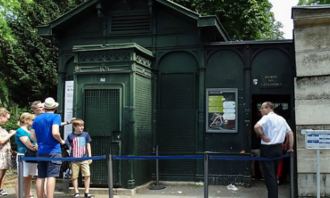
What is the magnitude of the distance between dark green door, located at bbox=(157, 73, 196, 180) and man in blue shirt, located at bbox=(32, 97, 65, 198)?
431cm

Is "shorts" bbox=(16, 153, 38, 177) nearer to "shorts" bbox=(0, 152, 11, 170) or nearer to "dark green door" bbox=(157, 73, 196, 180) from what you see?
"shorts" bbox=(0, 152, 11, 170)

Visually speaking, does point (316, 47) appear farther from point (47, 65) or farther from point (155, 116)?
point (47, 65)

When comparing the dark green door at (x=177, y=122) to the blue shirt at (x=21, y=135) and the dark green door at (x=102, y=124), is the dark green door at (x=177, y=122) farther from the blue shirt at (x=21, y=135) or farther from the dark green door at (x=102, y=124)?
the blue shirt at (x=21, y=135)

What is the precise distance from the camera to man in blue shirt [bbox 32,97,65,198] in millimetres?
7895

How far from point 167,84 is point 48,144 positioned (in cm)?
464

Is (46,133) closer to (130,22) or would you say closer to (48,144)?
(48,144)

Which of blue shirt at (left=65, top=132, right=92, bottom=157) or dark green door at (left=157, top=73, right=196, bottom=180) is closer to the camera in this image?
blue shirt at (left=65, top=132, right=92, bottom=157)

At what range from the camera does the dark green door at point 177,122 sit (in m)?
11.8

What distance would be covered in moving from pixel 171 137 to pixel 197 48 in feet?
7.62

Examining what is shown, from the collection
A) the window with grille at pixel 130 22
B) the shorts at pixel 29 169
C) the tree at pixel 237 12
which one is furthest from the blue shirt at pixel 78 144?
the tree at pixel 237 12

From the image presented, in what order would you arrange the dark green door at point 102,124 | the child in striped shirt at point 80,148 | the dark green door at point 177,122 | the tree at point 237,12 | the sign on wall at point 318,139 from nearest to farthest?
the sign on wall at point 318,139, the child in striped shirt at point 80,148, the dark green door at point 102,124, the dark green door at point 177,122, the tree at point 237,12

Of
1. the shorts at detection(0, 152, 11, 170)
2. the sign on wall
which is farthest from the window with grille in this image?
the sign on wall

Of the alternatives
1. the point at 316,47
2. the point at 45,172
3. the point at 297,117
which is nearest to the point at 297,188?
the point at 297,117

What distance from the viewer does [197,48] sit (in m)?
11.8
